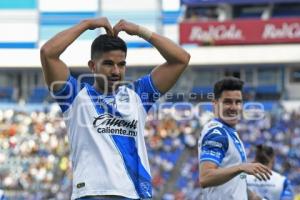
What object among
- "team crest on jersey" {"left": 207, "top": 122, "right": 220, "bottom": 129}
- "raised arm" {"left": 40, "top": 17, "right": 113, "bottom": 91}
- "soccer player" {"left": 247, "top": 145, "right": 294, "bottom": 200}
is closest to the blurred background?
"soccer player" {"left": 247, "top": 145, "right": 294, "bottom": 200}

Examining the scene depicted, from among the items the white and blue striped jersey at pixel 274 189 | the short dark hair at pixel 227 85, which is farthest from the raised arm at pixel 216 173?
the white and blue striped jersey at pixel 274 189

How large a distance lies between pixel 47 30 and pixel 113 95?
2425cm

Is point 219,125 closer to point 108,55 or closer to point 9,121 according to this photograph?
point 108,55

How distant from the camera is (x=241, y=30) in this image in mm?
33094

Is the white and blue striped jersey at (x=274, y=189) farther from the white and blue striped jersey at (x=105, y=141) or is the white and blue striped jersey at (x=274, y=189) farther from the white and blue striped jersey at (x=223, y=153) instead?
the white and blue striped jersey at (x=105, y=141)

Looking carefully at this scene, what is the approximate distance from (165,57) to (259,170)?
80 centimetres

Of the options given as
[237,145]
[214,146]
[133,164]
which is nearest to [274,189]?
[237,145]

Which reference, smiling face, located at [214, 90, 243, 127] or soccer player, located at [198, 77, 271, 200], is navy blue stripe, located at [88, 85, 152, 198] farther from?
smiling face, located at [214, 90, 243, 127]

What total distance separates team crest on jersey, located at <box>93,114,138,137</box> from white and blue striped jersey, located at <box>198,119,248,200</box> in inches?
40.7

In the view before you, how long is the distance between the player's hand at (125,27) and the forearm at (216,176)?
110cm

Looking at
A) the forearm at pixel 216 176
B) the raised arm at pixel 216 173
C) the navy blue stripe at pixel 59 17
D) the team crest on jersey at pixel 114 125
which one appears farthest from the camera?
the navy blue stripe at pixel 59 17

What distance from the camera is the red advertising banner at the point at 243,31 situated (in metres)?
32.7

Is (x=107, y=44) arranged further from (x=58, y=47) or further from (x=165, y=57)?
(x=165, y=57)

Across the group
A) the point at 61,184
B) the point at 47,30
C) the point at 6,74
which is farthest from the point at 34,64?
the point at 61,184
